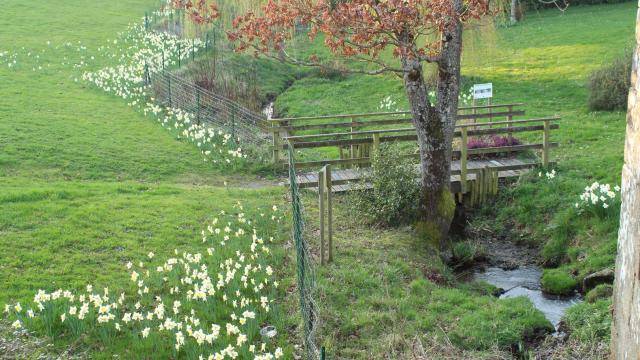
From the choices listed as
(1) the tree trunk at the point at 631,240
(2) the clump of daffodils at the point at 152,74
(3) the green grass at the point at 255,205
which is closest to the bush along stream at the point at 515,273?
(3) the green grass at the point at 255,205

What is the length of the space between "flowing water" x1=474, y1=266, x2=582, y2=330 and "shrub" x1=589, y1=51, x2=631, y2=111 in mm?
9566

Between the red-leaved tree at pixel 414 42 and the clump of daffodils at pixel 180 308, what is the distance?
10.8 ft

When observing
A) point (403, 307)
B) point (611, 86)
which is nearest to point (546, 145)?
point (611, 86)

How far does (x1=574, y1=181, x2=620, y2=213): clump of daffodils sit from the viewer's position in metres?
12.0

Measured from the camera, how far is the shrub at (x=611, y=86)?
A: 1952cm

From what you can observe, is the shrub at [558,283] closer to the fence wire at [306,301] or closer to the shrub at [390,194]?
the shrub at [390,194]

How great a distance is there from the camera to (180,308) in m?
9.26

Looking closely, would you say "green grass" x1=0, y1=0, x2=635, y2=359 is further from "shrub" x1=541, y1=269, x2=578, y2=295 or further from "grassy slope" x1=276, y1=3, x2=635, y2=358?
"shrub" x1=541, y1=269, x2=578, y2=295

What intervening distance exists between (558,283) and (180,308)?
5.84m

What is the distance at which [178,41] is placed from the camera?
28.3 m

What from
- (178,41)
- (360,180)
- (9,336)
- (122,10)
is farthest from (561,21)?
(9,336)

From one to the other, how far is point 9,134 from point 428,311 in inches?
497

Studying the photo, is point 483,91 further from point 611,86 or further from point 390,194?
point 390,194

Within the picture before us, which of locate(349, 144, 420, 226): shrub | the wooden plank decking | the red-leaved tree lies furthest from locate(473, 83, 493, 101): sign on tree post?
the red-leaved tree
